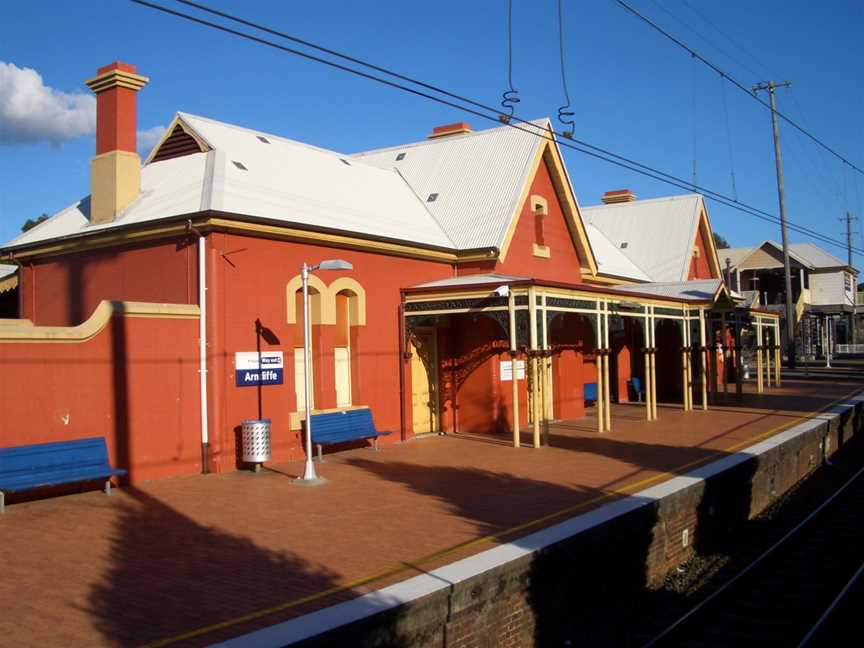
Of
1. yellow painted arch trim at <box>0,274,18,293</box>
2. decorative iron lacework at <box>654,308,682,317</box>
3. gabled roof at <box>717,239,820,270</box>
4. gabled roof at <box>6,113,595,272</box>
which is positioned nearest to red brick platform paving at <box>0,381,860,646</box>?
gabled roof at <box>6,113,595,272</box>

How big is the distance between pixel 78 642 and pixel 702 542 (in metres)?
8.91

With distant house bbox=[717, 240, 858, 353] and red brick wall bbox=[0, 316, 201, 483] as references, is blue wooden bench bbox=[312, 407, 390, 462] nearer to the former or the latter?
red brick wall bbox=[0, 316, 201, 483]

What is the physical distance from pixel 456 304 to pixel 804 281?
49.6 meters

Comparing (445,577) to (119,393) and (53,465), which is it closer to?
(53,465)

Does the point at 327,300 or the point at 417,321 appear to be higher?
the point at 327,300

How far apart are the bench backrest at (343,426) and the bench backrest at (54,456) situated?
3900 mm

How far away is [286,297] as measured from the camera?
577 inches

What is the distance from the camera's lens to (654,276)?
108 feet

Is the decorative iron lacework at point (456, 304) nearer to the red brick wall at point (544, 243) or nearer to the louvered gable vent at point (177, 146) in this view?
the red brick wall at point (544, 243)

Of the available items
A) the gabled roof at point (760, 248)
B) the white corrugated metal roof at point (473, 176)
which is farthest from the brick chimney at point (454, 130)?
the gabled roof at point (760, 248)

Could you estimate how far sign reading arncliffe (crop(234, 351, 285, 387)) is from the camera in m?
13.7

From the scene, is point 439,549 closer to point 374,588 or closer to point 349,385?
point 374,588

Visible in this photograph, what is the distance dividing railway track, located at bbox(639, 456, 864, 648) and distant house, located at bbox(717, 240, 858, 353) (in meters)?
46.0

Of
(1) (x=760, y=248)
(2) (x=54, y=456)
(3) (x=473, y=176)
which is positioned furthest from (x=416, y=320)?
(1) (x=760, y=248)
